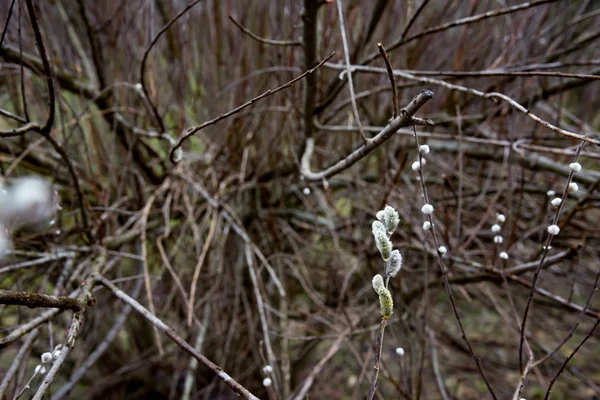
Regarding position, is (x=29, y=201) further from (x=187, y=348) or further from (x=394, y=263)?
(x=394, y=263)

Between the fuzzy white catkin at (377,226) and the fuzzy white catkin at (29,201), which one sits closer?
the fuzzy white catkin at (377,226)

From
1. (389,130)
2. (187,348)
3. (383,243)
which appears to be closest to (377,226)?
(383,243)

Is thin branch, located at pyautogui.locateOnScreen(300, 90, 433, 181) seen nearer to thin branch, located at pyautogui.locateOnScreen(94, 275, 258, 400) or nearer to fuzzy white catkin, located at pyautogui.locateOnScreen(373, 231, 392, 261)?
fuzzy white catkin, located at pyautogui.locateOnScreen(373, 231, 392, 261)

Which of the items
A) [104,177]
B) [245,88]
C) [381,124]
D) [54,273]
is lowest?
[54,273]

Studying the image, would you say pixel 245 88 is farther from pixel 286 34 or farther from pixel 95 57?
pixel 95 57

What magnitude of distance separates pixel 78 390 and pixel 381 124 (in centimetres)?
210

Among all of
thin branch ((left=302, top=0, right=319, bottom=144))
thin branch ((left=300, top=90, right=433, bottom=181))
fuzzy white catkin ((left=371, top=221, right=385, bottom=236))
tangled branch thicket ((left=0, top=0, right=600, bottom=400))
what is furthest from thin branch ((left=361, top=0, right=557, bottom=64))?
fuzzy white catkin ((left=371, top=221, right=385, bottom=236))

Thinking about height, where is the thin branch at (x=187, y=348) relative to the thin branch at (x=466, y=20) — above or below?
below

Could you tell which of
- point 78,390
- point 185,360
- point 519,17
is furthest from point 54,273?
point 519,17

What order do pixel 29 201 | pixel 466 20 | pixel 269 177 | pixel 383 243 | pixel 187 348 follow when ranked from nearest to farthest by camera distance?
pixel 383 243, pixel 187 348, pixel 466 20, pixel 29 201, pixel 269 177

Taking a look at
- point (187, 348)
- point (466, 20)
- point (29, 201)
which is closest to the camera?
point (187, 348)

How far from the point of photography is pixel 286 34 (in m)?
1.70

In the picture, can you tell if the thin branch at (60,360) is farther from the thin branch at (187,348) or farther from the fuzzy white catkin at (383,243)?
the fuzzy white catkin at (383,243)

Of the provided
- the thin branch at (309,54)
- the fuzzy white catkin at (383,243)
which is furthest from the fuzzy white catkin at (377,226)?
the thin branch at (309,54)
